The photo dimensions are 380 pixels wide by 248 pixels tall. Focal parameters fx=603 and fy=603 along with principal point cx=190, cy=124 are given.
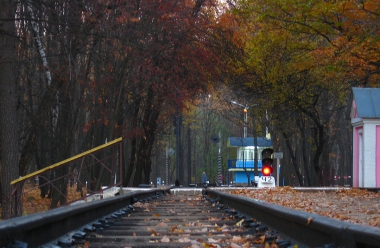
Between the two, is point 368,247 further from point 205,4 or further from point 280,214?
point 205,4

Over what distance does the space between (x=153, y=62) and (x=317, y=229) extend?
21.9 metres

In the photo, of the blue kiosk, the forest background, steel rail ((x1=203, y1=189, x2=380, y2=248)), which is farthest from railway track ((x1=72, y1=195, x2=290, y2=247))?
the blue kiosk

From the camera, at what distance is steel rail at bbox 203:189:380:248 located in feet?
12.1

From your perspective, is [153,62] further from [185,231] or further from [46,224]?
[46,224]

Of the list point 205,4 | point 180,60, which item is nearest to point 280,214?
point 180,60

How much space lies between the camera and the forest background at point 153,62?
1880 cm

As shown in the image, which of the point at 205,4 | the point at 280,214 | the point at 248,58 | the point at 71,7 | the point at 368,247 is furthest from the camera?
the point at 248,58

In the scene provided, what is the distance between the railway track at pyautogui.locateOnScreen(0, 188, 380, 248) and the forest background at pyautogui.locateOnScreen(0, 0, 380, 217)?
7557 millimetres

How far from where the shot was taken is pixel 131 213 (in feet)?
35.9

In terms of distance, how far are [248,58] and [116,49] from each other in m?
12.4

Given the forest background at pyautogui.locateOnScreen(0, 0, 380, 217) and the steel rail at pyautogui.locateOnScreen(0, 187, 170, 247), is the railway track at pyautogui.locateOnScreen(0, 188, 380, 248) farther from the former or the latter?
the forest background at pyautogui.locateOnScreen(0, 0, 380, 217)

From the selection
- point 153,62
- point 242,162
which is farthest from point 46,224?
point 242,162

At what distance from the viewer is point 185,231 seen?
7.19 meters

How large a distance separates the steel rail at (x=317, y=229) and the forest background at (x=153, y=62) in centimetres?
922
